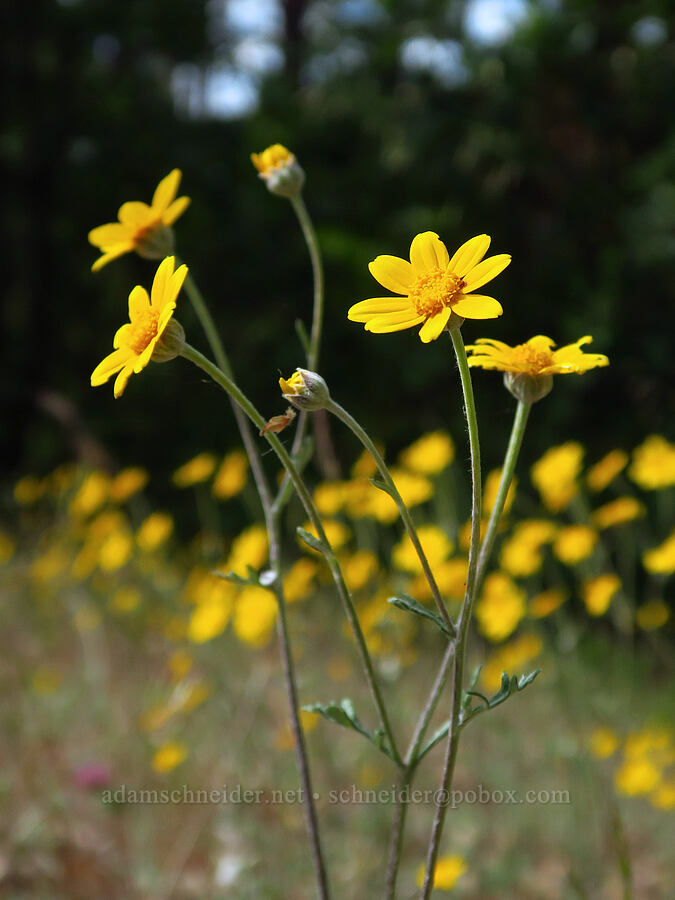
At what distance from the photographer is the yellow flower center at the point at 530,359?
2.13 feet

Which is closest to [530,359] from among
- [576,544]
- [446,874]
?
[446,874]

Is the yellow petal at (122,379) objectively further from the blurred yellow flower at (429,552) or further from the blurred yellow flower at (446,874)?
the blurred yellow flower at (429,552)

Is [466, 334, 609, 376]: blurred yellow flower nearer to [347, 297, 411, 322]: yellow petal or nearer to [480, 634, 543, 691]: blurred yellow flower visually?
[347, 297, 411, 322]: yellow petal

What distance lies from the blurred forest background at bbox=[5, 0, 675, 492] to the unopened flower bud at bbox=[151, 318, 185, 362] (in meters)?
2.37

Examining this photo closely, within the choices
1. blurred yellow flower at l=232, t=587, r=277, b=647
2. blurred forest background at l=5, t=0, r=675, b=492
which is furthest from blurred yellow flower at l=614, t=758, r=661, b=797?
blurred forest background at l=5, t=0, r=675, b=492

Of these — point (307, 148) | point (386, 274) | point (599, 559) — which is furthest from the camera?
point (307, 148)

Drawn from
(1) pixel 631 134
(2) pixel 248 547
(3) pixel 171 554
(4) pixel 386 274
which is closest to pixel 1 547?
(3) pixel 171 554

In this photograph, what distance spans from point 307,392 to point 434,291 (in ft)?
0.36

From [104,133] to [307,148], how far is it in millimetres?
1071

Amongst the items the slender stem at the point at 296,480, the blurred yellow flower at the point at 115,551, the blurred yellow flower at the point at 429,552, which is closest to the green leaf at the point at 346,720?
the slender stem at the point at 296,480

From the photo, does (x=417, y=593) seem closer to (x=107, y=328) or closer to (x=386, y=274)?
(x=386, y=274)

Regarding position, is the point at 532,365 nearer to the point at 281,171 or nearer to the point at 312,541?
the point at 312,541

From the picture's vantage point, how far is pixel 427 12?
376 centimetres

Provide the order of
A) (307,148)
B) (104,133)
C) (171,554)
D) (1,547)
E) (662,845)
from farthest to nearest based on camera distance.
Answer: (104,133)
(307,148)
(171,554)
(1,547)
(662,845)
